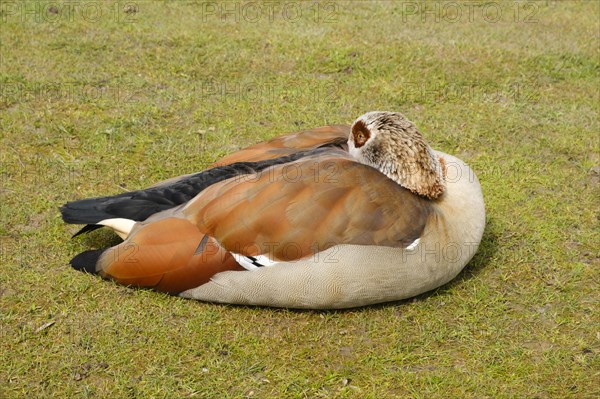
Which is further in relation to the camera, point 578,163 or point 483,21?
point 483,21

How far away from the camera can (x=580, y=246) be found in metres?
5.29

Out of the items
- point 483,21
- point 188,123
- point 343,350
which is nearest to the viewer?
point 343,350

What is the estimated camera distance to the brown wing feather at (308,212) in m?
4.17

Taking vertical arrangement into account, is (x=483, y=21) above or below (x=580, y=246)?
above

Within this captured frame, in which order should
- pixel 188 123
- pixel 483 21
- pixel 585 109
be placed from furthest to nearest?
1. pixel 483 21
2. pixel 585 109
3. pixel 188 123

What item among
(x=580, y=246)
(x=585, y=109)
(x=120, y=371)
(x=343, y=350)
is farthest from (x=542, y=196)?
(x=120, y=371)

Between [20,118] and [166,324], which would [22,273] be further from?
[20,118]

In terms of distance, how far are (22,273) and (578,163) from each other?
477 centimetres

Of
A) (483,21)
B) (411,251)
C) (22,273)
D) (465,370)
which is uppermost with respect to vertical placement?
(483,21)

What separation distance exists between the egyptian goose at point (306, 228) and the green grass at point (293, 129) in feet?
0.75

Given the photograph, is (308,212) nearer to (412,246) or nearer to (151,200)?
(412,246)
